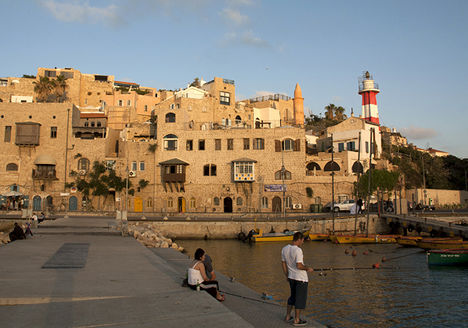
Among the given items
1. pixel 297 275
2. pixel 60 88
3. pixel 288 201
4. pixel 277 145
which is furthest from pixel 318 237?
pixel 60 88

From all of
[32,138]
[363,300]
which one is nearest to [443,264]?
[363,300]

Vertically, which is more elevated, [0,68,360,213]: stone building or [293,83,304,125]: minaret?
[293,83,304,125]: minaret

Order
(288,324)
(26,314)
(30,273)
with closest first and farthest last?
(26,314) < (288,324) < (30,273)

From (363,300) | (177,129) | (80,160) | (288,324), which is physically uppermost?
(177,129)

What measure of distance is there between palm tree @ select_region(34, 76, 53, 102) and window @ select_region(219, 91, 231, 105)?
1087 inches

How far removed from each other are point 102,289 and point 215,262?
51.3 ft

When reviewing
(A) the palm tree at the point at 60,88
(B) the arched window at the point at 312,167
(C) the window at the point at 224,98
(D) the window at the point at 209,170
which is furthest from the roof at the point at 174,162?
(A) the palm tree at the point at 60,88

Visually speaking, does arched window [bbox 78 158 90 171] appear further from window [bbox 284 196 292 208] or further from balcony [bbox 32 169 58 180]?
window [bbox 284 196 292 208]

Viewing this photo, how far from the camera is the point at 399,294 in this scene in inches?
657

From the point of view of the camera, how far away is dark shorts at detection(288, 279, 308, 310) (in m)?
8.12

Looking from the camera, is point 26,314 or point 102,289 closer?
point 26,314

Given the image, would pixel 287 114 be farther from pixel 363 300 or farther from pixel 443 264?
pixel 363 300

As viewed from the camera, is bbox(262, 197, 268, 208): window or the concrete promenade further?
bbox(262, 197, 268, 208): window

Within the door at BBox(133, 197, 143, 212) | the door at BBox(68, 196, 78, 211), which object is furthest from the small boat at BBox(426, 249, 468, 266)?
the door at BBox(68, 196, 78, 211)
